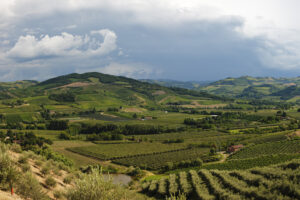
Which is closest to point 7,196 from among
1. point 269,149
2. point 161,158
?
point 161,158

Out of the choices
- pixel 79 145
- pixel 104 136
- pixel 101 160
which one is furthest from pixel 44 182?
pixel 104 136

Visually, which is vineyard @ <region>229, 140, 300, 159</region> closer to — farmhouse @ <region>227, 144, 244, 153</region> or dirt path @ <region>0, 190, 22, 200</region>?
farmhouse @ <region>227, 144, 244, 153</region>

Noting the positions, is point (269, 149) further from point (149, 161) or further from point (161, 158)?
point (149, 161)

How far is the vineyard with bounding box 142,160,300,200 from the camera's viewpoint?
90.5 feet

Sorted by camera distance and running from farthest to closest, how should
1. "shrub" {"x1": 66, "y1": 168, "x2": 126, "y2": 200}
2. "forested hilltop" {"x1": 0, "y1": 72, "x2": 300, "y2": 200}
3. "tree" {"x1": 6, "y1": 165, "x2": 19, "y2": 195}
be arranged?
"forested hilltop" {"x1": 0, "y1": 72, "x2": 300, "y2": 200} → "tree" {"x1": 6, "y1": 165, "x2": 19, "y2": 195} → "shrub" {"x1": 66, "y1": 168, "x2": 126, "y2": 200}

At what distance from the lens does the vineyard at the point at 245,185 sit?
2758cm

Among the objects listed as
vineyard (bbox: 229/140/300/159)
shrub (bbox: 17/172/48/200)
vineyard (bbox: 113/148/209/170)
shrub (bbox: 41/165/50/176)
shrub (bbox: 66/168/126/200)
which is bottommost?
vineyard (bbox: 113/148/209/170)

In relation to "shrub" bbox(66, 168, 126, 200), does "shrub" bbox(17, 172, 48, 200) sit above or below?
below

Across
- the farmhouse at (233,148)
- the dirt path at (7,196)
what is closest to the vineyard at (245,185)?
the dirt path at (7,196)

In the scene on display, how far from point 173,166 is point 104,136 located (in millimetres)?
62474

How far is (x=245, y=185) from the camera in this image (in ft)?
113

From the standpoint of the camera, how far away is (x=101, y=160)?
3740 inches

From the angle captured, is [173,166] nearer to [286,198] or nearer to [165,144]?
[165,144]

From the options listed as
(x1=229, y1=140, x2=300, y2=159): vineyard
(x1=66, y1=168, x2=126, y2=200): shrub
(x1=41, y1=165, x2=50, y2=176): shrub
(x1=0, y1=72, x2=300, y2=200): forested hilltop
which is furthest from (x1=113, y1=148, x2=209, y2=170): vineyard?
(x1=66, y1=168, x2=126, y2=200): shrub
